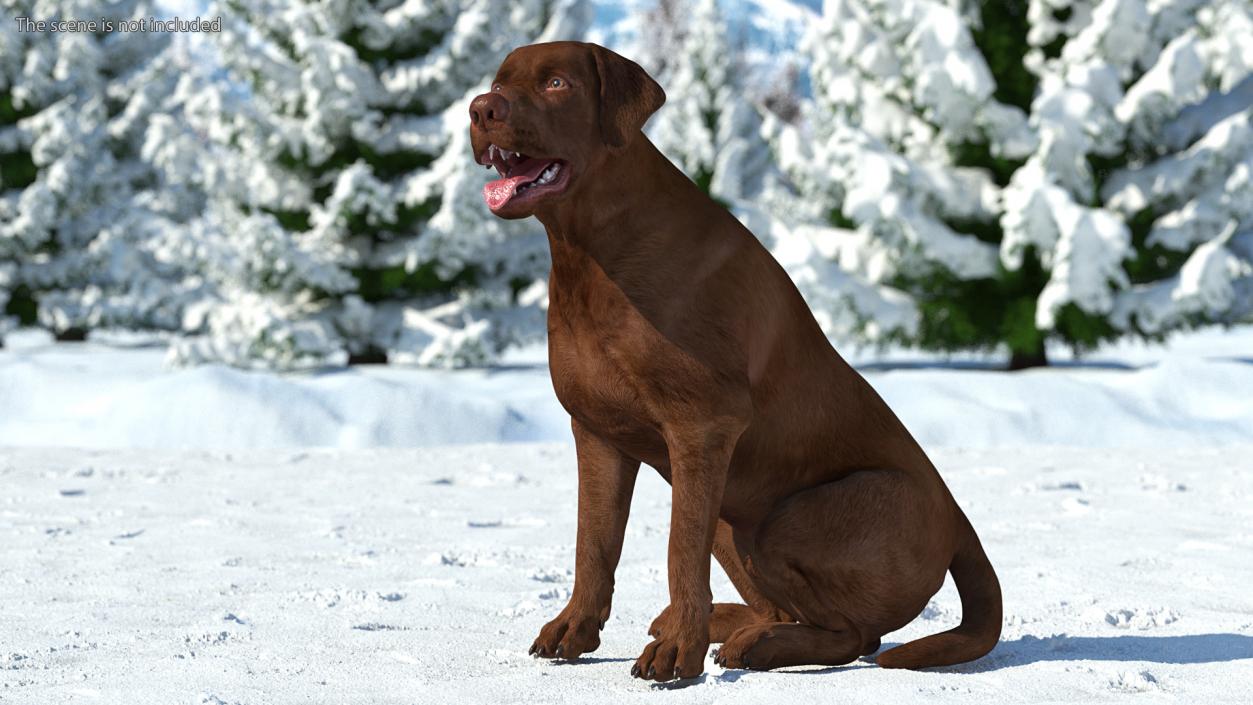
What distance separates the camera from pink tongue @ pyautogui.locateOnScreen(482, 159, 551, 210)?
3.11m

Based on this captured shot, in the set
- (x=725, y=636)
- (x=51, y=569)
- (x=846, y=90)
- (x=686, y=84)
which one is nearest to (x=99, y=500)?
(x=51, y=569)

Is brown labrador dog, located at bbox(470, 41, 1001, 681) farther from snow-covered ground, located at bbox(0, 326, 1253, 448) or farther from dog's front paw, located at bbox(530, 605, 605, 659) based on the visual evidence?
snow-covered ground, located at bbox(0, 326, 1253, 448)

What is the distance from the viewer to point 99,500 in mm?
7250

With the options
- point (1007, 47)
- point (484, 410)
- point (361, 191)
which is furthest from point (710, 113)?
point (484, 410)

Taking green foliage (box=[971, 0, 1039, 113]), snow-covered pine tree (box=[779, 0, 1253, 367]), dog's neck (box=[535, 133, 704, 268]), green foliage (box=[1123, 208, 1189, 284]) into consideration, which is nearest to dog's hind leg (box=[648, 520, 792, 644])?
dog's neck (box=[535, 133, 704, 268])

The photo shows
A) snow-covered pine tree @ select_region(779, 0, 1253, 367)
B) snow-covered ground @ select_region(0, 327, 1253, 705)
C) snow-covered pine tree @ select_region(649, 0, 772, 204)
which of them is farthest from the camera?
snow-covered pine tree @ select_region(649, 0, 772, 204)

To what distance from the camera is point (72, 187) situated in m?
20.4

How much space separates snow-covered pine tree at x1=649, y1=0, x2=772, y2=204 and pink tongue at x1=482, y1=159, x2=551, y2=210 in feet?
86.5

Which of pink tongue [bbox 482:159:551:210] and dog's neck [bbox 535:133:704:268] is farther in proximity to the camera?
dog's neck [bbox 535:133:704:268]

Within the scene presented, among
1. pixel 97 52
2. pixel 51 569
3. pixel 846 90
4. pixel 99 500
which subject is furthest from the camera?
pixel 97 52

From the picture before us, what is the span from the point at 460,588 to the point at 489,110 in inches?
92.5

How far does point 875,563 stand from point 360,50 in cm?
1239

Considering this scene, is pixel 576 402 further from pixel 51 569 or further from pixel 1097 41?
pixel 1097 41

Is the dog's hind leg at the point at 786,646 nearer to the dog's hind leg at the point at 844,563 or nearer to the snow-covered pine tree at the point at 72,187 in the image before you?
the dog's hind leg at the point at 844,563
